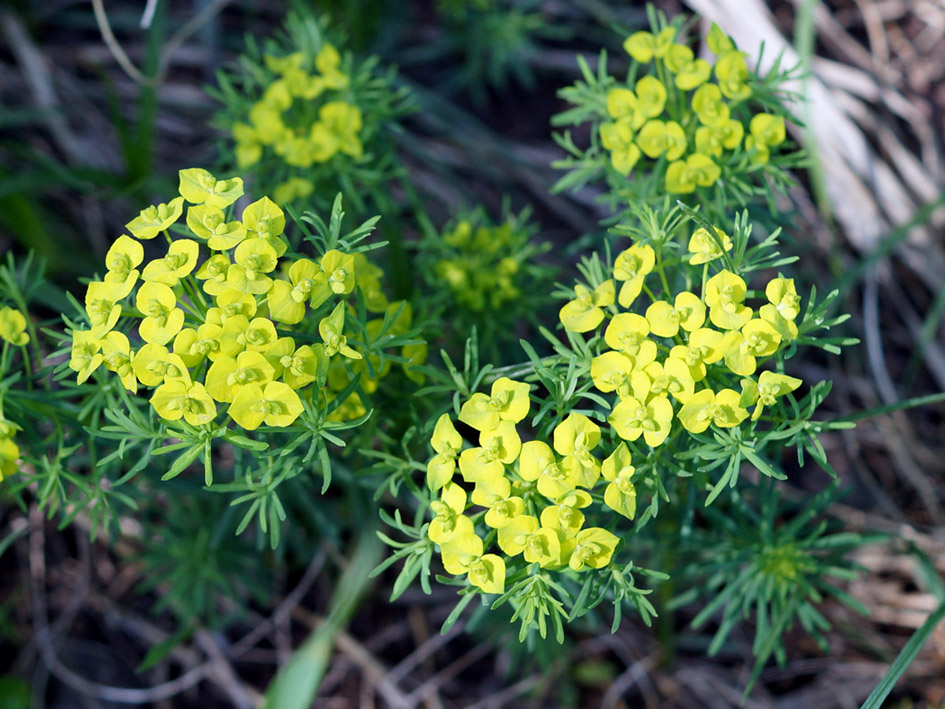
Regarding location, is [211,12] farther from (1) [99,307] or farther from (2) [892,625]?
(2) [892,625]

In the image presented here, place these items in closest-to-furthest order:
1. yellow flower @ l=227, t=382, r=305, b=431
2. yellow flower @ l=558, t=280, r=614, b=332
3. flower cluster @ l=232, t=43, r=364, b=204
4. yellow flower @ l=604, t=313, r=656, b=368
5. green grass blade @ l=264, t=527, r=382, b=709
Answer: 1. yellow flower @ l=227, t=382, r=305, b=431
2. yellow flower @ l=604, t=313, r=656, b=368
3. yellow flower @ l=558, t=280, r=614, b=332
4. green grass blade @ l=264, t=527, r=382, b=709
5. flower cluster @ l=232, t=43, r=364, b=204

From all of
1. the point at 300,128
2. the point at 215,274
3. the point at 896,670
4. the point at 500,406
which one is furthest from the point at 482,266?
the point at 896,670

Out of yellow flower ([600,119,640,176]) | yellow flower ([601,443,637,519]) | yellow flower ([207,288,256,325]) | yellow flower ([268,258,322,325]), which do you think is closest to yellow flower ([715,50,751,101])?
yellow flower ([600,119,640,176])

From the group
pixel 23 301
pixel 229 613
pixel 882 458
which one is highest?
pixel 23 301

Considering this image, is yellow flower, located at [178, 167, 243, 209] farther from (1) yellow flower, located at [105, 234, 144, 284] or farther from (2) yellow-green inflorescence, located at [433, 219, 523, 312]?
(2) yellow-green inflorescence, located at [433, 219, 523, 312]

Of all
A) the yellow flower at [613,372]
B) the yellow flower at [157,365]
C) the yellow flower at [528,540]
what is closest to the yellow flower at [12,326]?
the yellow flower at [157,365]

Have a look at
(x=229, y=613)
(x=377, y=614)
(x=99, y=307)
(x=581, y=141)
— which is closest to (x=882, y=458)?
(x=581, y=141)
